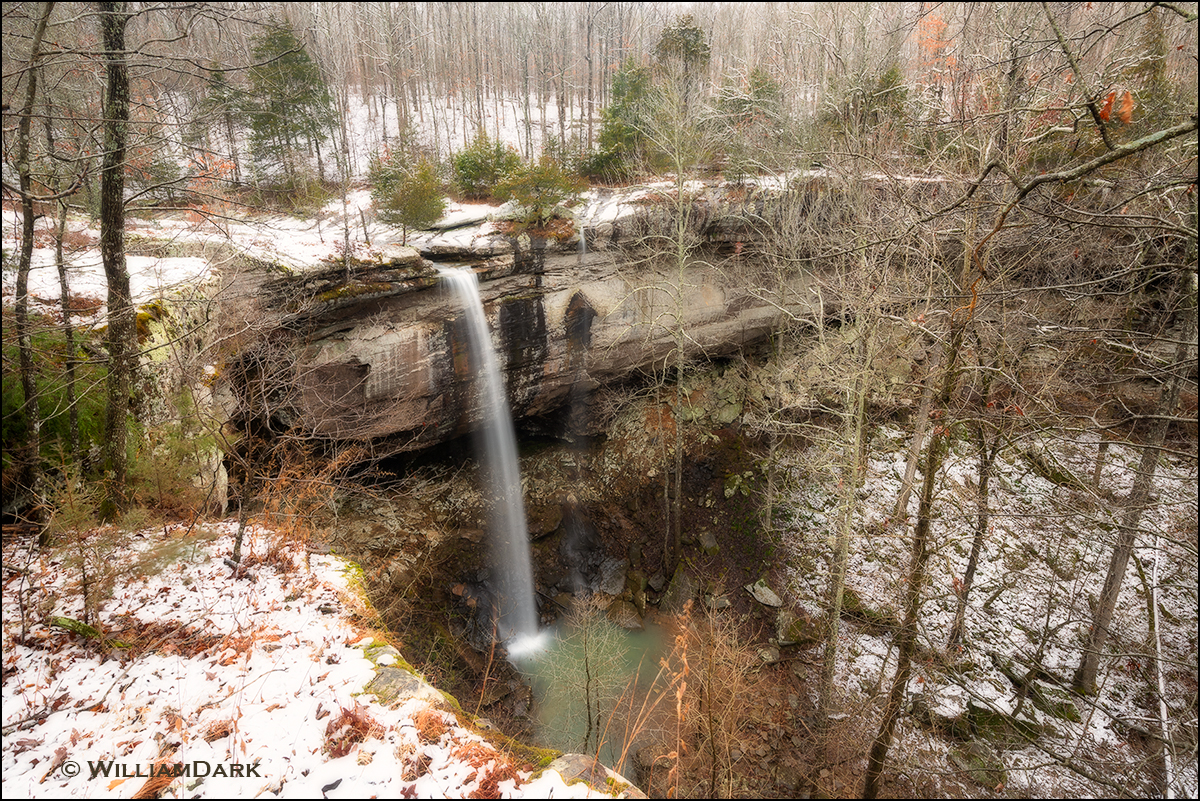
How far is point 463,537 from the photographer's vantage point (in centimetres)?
1373

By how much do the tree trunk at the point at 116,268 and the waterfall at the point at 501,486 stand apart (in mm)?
7051

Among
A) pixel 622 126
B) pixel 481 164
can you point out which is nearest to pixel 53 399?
pixel 481 164

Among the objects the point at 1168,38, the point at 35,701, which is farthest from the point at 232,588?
the point at 1168,38

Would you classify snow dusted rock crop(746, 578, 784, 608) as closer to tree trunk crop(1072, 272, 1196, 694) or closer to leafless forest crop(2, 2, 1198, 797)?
leafless forest crop(2, 2, 1198, 797)

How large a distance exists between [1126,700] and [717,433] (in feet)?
32.6

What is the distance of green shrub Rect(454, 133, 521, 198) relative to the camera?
1620 cm

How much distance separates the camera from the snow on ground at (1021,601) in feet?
27.0

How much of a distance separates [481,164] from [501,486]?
33.5 feet

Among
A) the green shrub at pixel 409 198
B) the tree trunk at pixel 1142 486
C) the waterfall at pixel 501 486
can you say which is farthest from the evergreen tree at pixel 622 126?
the tree trunk at pixel 1142 486

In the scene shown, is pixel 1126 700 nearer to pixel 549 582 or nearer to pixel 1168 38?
pixel 1168 38

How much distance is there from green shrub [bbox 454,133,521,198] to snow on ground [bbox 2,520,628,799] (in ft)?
45.7

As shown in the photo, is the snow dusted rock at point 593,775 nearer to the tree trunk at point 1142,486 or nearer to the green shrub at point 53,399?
the tree trunk at point 1142,486

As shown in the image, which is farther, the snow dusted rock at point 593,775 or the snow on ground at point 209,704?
the snow dusted rock at point 593,775

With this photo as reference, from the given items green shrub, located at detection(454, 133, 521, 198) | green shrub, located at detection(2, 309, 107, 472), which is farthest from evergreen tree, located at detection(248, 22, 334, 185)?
green shrub, located at detection(2, 309, 107, 472)
